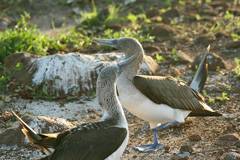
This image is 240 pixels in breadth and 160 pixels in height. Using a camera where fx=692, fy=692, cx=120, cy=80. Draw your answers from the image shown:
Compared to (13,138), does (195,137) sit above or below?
below

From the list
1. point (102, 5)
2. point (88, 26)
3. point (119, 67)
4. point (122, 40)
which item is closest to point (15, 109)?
point (122, 40)

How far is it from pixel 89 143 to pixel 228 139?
6.71ft

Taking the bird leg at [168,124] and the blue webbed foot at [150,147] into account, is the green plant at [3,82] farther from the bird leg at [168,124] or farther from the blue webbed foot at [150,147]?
the blue webbed foot at [150,147]

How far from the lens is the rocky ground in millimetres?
7625

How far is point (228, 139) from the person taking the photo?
763 cm

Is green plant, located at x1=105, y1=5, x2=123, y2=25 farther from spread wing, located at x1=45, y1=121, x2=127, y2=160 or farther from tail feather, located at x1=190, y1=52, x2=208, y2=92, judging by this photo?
spread wing, located at x1=45, y1=121, x2=127, y2=160

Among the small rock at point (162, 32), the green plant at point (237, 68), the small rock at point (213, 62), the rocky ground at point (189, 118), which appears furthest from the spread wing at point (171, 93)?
the small rock at point (162, 32)

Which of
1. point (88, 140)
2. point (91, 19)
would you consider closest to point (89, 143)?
point (88, 140)

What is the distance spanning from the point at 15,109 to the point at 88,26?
4.34m

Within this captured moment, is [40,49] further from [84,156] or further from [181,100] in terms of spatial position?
[84,156]

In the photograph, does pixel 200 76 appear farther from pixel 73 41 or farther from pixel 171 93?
pixel 73 41

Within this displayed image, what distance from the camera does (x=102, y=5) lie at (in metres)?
15.2

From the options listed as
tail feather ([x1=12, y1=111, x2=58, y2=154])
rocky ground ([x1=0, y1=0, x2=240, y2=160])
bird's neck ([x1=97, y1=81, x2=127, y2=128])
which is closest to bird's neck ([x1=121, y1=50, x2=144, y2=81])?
rocky ground ([x1=0, y1=0, x2=240, y2=160])

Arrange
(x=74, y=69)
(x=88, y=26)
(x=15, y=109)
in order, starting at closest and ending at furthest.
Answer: (x=15, y=109)
(x=74, y=69)
(x=88, y=26)
